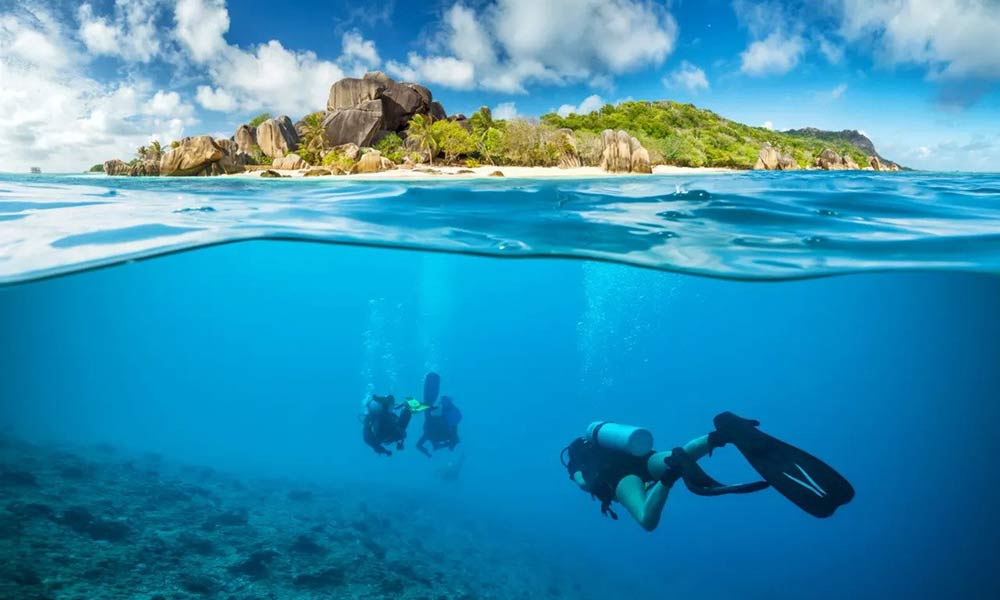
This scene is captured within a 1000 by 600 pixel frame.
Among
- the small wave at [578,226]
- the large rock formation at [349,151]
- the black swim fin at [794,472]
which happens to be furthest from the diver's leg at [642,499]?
the large rock formation at [349,151]

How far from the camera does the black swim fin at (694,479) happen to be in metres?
5.04

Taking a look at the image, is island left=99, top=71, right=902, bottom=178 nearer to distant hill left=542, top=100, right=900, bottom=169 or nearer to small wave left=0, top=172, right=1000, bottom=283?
distant hill left=542, top=100, right=900, bottom=169

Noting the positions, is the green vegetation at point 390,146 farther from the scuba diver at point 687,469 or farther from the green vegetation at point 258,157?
the scuba diver at point 687,469

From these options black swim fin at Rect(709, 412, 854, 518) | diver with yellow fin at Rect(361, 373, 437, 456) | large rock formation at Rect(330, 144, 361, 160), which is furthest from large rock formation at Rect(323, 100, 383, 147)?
black swim fin at Rect(709, 412, 854, 518)

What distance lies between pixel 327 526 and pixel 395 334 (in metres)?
61.0

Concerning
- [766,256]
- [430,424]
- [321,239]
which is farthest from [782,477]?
[321,239]

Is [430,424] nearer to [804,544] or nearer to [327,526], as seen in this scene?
[327,526]

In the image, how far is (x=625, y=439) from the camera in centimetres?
627

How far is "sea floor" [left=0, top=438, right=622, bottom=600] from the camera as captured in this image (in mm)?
7445

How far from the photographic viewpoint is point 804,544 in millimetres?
28688

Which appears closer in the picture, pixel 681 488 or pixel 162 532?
pixel 162 532

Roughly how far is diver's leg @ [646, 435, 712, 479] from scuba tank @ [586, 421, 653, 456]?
0.60 ft

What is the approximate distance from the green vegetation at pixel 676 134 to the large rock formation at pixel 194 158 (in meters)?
35.5

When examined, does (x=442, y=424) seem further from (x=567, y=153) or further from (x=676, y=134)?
(x=676, y=134)
